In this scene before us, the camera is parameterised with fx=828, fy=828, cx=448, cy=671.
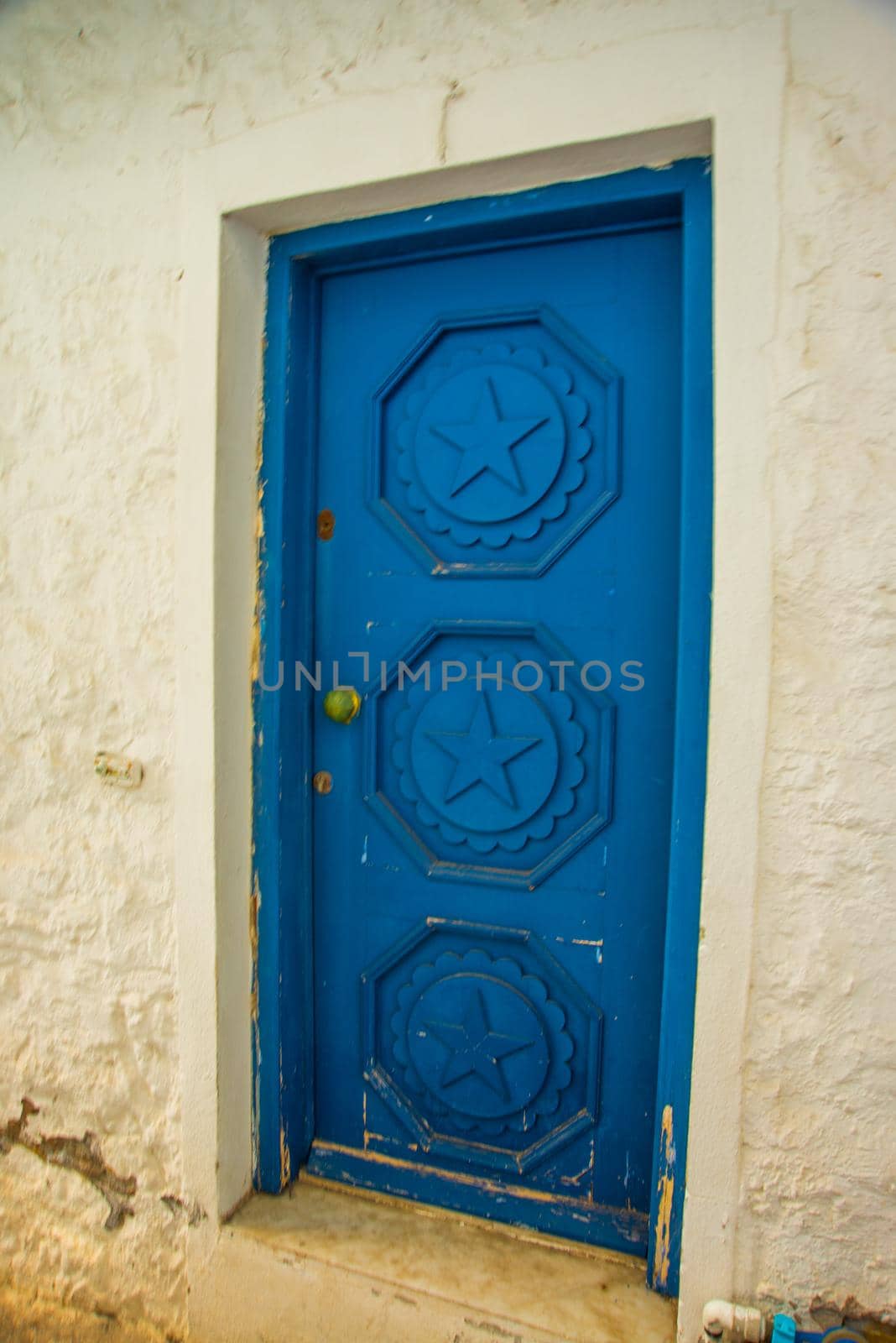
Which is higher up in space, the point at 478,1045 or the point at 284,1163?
the point at 478,1045

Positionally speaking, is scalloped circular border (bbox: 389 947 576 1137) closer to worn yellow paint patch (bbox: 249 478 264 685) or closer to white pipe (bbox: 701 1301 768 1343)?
white pipe (bbox: 701 1301 768 1343)

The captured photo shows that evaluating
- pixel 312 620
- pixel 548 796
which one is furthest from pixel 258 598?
pixel 548 796

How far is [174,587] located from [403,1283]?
147 centimetres

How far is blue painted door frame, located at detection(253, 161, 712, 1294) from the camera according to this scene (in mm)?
1478

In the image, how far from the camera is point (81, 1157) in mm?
1903

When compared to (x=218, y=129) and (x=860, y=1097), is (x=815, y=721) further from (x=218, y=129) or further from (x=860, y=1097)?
(x=218, y=129)

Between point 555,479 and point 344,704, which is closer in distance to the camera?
point 555,479

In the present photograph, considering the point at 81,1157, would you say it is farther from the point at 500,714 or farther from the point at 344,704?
the point at 500,714

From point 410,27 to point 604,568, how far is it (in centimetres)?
108

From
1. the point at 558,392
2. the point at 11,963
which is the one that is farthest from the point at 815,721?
the point at 11,963

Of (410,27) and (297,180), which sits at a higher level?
(410,27)

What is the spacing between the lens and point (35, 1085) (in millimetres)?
1938

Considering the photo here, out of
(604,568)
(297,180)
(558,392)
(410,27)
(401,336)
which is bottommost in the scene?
(604,568)

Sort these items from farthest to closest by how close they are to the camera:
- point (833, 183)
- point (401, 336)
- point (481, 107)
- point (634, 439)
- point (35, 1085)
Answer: point (35, 1085)
point (401, 336)
point (634, 439)
point (481, 107)
point (833, 183)
